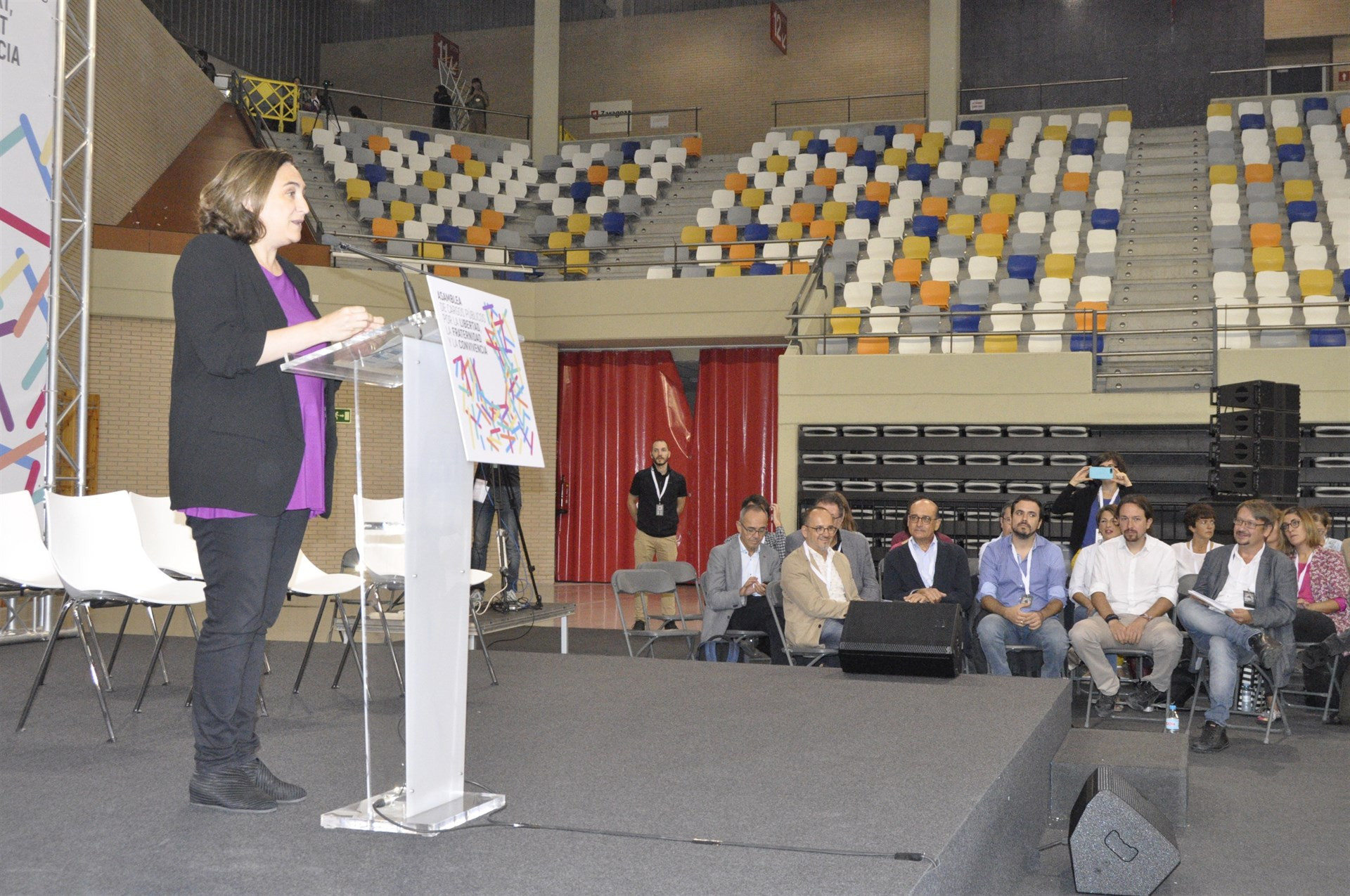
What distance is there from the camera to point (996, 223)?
43.7 feet

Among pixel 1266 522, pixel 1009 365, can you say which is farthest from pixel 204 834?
pixel 1009 365

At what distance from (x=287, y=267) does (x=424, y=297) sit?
9.52 m

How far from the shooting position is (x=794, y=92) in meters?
18.2

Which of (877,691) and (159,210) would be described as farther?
(159,210)

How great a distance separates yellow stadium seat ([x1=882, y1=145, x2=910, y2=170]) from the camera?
1468cm

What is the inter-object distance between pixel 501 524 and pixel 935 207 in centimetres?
749

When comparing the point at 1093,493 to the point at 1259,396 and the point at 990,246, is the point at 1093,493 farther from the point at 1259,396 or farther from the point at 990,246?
the point at 990,246

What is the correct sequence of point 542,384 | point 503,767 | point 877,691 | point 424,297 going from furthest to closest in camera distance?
1. point 542,384
2. point 424,297
3. point 877,691
4. point 503,767

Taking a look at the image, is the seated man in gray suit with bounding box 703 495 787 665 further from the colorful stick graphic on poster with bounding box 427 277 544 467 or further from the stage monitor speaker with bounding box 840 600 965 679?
the colorful stick graphic on poster with bounding box 427 277 544 467

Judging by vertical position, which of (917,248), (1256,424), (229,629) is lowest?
(229,629)

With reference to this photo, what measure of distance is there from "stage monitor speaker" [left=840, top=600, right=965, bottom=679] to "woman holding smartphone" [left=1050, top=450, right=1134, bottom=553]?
277 cm

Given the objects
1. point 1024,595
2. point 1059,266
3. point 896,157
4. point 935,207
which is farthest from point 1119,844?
point 896,157

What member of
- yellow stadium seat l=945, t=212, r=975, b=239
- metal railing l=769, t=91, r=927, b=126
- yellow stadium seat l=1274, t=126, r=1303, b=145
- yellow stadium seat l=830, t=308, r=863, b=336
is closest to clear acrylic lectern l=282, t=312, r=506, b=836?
yellow stadium seat l=830, t=308, r=863, b=336

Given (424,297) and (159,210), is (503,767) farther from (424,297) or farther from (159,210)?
(159,210)
